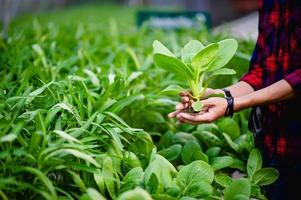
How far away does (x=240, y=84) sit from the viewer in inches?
62.3

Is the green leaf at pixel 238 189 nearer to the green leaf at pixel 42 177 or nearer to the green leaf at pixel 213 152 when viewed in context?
the green leaf at pixel 213 152

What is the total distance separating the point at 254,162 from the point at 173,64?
0.47 meters

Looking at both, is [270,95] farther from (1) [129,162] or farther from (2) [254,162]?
(1) [129,162]

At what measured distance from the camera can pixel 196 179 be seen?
1388mm

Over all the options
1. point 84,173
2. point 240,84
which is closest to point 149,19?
point 240,84

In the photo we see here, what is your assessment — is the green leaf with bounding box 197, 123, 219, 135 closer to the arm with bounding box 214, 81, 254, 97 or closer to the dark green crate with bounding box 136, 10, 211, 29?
the arm with bounding box 214, 81, 254, 97

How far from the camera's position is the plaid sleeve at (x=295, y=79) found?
52.5 inches

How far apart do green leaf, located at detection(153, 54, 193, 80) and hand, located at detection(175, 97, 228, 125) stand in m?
0.13

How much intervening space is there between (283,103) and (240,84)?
0.16 metres

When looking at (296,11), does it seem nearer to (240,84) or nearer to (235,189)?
(240,84)

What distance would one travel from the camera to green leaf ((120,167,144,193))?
132 cm

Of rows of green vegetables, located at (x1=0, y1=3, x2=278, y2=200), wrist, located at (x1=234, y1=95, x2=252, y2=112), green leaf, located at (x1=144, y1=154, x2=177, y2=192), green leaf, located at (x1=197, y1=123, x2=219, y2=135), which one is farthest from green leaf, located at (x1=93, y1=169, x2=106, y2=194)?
green leaf, located at (x1=197, y1=123, x2=219, y2=135)

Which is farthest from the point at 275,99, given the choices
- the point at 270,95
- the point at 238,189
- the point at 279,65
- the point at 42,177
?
the point at 42,177

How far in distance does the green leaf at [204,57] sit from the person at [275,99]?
0.31 ft
